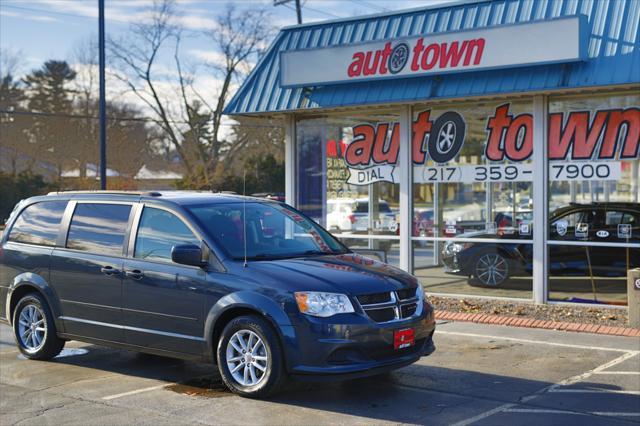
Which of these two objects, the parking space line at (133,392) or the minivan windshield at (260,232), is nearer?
the parking space line at (133,392)

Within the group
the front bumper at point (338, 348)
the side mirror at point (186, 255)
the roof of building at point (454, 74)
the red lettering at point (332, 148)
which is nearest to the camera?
the front bumper at point (338, 348)

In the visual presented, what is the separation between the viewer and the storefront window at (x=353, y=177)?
1359cm

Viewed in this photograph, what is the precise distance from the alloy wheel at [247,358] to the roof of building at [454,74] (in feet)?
20.1

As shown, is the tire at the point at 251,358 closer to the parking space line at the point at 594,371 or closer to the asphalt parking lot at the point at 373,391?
the asphalt parking lot at the point at 373,391

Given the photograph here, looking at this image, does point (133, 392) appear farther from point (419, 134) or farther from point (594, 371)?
point (419, 134)

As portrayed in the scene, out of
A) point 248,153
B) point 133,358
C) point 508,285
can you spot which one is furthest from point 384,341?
point 248,153

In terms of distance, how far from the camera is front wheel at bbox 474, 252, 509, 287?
12.6 m

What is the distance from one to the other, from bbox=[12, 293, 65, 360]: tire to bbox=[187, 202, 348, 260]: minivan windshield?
219 cm

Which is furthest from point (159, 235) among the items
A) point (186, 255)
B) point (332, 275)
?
point (332, 275)

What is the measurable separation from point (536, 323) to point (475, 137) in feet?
10.5

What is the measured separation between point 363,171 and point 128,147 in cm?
3356

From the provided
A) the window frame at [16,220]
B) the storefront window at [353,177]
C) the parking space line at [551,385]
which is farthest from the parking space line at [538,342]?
the window frame at [16,220]

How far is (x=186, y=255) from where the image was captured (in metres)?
7.19

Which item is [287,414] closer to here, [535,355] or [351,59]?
[535,355]
